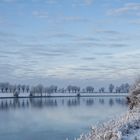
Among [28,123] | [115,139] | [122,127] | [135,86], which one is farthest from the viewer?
[28,123]

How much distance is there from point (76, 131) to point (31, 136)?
14.3 ft

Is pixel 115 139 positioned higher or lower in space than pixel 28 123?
higher

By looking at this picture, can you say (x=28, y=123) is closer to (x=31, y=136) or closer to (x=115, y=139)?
(x=31, y=136)

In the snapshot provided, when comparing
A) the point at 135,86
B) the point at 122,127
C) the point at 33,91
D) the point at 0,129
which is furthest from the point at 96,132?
the point at 33,91

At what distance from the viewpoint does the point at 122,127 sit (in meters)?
Result: 9.18

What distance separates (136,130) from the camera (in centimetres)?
939

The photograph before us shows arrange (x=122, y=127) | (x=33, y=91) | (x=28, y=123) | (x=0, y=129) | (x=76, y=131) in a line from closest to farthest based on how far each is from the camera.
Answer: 1. (x=122, y=127)
2. (x=76, y=131)
3. (x=0, y=129)
4. (x=28, y=123)
5. (x=33, y=91)

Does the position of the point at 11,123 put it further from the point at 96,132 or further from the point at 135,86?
the point at 96,132

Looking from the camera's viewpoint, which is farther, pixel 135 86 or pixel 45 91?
pixel 45 91

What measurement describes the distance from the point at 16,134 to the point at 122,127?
81.3ft

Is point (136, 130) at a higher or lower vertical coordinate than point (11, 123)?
higher

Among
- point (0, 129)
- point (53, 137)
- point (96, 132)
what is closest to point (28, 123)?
point (0, 129)

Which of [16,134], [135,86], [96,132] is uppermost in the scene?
[135,86]

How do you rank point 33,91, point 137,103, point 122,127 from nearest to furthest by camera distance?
point 122,127, point 137,103, point 33,91
